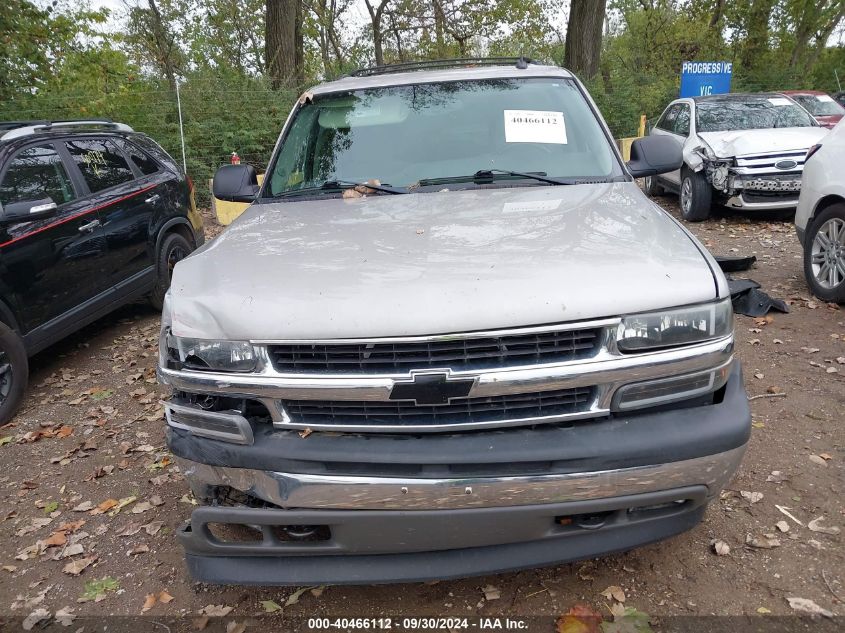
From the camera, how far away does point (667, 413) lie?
2143mm

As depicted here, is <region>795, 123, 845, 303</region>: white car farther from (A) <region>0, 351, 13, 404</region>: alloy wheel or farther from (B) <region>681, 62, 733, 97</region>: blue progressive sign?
(B) <region>681, 62, 733, 97</region>: blue progressive sign

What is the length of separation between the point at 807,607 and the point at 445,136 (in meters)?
2.72

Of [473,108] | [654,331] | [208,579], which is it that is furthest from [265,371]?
[473,108]

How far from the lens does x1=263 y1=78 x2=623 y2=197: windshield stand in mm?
3371

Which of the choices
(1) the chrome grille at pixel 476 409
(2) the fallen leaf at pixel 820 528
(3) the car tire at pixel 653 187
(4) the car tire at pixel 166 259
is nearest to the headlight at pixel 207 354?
(1) the chrome grille at pixel 476 409

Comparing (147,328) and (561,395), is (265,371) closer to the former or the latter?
(561,395)

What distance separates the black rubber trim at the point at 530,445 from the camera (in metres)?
2.01

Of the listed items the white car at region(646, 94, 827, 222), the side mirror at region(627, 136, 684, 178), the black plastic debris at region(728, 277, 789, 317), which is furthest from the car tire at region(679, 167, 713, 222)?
the side mirror at region(627, 136, 684, 178)

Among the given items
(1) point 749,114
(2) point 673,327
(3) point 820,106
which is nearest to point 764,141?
(1) point 749,114

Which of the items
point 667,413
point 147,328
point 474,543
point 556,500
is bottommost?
point 147,328

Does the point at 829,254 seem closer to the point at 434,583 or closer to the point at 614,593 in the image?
the point at 614,593

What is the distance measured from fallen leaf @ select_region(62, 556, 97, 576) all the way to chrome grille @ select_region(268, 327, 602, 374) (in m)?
1.77

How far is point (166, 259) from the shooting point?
20.6ft

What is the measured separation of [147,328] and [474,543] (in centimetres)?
505
